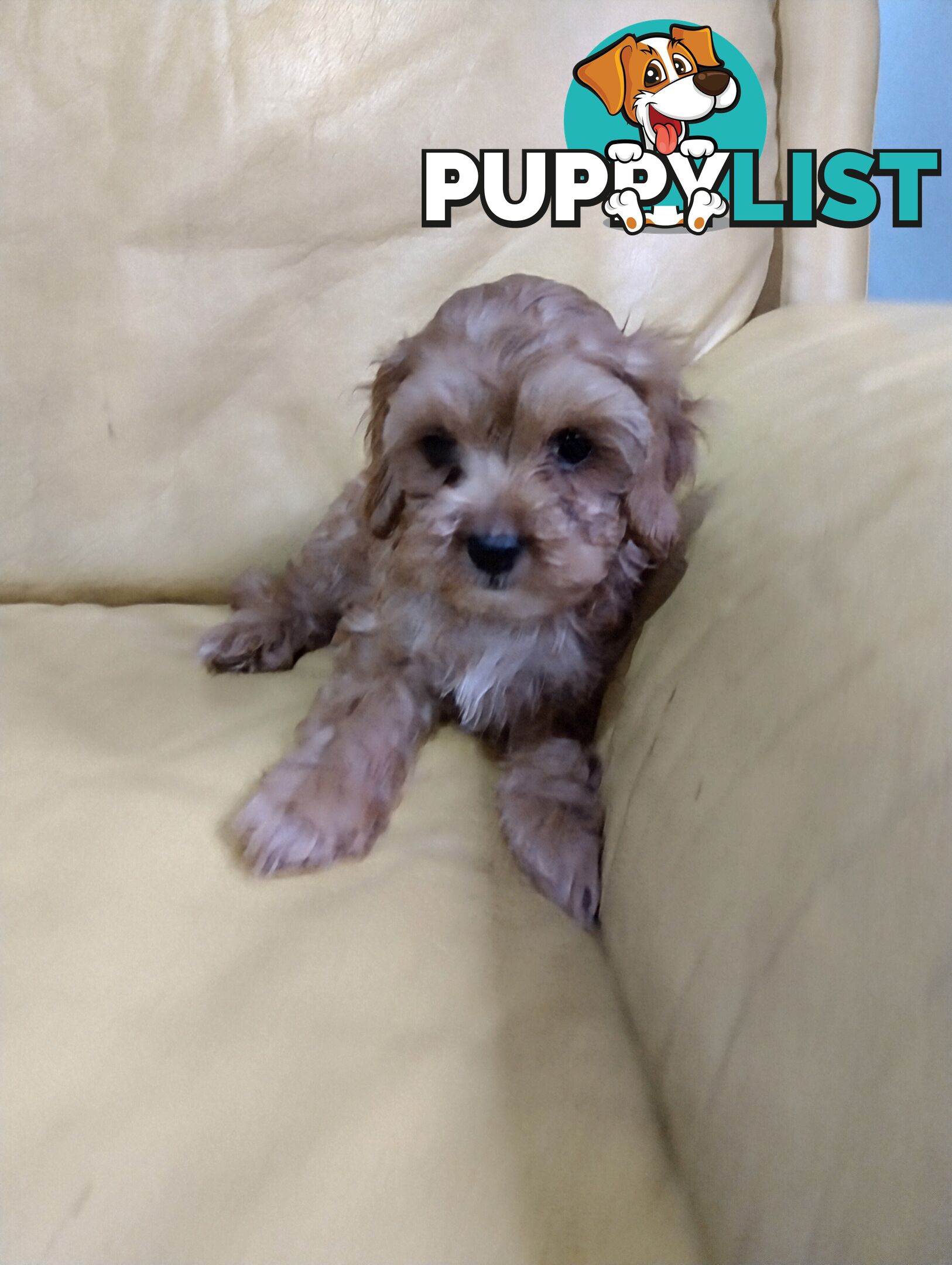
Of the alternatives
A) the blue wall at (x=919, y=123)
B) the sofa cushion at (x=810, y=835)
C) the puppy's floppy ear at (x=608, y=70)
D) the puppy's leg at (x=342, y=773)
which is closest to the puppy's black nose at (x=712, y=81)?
the puppy's floppy ear at (x=608, y=70)

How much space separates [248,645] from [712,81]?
113 cm

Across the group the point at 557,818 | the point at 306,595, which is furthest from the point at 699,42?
the point at 557,818

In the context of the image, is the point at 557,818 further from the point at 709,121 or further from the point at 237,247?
the point at 709,121

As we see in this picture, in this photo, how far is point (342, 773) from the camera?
1039 mm

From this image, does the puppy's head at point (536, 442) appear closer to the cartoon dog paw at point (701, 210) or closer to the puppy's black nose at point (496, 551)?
the puppy's black nose at point (496, 551)

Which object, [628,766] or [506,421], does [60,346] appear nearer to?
[506,421]

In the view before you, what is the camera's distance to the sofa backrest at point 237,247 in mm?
1357

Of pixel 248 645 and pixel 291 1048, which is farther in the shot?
pixel 248 645

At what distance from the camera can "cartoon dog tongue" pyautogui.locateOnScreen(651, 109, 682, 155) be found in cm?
142

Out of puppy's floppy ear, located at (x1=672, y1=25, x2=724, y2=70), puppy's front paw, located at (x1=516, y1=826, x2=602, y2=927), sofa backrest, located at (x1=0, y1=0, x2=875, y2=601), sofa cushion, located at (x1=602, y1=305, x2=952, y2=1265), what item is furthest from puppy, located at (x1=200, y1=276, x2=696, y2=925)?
puppy's floppy ear, located at (x1=672, y1=25, x2=724, y2=70)

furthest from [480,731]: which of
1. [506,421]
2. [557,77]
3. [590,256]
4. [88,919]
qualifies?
[557,77]

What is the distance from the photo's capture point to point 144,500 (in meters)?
1.47

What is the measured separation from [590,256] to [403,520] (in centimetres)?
58

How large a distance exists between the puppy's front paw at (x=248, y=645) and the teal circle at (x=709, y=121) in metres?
0.90
